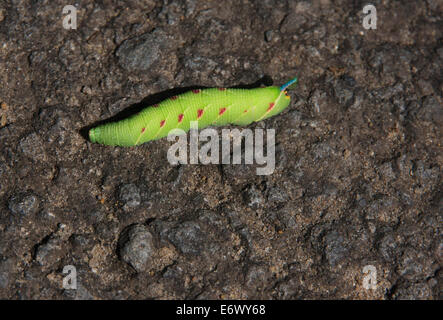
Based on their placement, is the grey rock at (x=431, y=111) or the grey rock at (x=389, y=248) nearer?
the grey rock at (x=389, y=248)

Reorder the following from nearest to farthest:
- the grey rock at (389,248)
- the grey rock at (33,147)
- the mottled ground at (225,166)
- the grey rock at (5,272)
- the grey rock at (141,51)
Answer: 1. the grey rock at (5,272)
2. the mottled ground at (225,166)
3. the grey rock at (389,248)
4. the grey rock at (33,147)
5. the grey rock at (141,51)

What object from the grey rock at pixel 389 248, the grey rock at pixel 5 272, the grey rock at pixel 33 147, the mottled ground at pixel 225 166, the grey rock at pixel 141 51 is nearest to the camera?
the grey rock at pixel 5 272

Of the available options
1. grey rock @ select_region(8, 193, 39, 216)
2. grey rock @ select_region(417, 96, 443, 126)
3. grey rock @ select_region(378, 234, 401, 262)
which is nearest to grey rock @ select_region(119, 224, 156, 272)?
grey rock @ select_region(8, 193, 39, 216)

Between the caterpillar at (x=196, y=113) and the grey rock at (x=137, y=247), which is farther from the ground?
the caterpillar at (x=196, y=113)

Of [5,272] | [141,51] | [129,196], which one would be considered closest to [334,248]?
[129,196]

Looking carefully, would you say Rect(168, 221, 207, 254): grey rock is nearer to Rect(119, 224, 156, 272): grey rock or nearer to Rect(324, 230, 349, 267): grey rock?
Rect(119, 224, 156, 272): grey rock

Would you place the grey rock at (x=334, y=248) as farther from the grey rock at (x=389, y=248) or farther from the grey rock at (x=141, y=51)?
the grey rock at (x=141, y=51)

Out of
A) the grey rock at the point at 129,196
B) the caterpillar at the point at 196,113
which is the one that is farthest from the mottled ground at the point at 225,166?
the caterpillar at the point at 196,113
